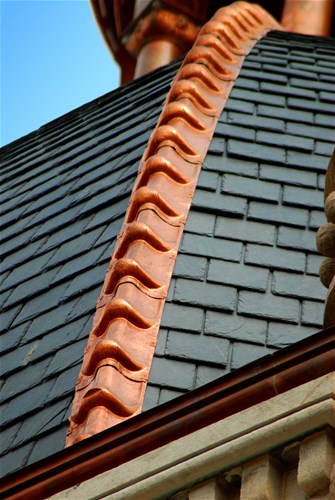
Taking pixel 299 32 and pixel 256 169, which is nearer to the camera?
pixel 256 169

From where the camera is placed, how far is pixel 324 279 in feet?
24.2

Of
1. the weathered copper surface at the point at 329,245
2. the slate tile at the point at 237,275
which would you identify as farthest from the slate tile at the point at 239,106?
the weathered copper surface at the point at 329,245

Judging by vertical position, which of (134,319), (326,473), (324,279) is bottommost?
(326,473)

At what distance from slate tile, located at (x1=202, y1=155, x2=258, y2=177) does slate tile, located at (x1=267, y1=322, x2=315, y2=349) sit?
2172mm

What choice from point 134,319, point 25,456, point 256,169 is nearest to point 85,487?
point 25,456

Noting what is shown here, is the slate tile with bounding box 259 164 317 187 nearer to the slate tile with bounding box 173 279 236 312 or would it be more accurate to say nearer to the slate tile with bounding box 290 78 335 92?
the slate tile with bounding box 173 279 236 312

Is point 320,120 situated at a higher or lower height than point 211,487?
higher

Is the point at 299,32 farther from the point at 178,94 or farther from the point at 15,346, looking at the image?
the point at 15,346

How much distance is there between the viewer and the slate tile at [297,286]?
1182cm

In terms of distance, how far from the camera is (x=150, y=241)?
1231 centimetres

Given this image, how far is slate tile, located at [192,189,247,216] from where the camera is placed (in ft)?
42.3

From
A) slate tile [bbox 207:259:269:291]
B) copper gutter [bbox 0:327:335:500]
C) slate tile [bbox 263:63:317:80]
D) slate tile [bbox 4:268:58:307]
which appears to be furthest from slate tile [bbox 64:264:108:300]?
copper gutter [bbox 0:327:335:500]

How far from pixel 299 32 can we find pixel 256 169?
6.84 m

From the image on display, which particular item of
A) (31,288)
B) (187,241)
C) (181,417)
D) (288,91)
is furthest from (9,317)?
(181,417)
